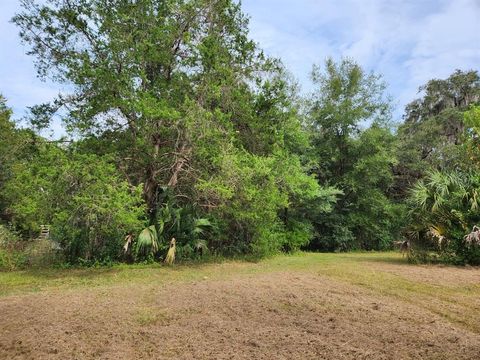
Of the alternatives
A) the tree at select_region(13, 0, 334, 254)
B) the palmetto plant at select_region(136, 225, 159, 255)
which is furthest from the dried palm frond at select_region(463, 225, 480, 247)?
the palmetto plant at select_region(136, 225, 159, 255)

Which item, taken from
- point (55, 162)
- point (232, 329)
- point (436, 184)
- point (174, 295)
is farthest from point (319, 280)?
point (55, 162)

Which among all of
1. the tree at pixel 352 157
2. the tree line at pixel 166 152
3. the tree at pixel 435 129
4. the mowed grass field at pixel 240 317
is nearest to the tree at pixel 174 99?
the tree line at pixel 166 152

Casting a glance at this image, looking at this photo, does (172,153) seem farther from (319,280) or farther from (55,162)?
(319,280)

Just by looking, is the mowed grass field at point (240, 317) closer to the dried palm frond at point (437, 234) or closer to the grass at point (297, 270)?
the grass at point (297, 270)

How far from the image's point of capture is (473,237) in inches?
407

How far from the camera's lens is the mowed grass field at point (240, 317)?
12.9ft

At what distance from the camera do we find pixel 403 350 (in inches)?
151

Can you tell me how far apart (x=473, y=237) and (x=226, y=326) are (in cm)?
852

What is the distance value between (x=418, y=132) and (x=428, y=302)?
1879 centimetres

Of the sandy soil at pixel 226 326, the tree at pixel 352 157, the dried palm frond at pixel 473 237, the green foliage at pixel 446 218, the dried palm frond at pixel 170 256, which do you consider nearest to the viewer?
the sandy soil at pixel 226 326

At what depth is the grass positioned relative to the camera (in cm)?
601

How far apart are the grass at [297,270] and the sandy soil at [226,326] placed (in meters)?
0.42

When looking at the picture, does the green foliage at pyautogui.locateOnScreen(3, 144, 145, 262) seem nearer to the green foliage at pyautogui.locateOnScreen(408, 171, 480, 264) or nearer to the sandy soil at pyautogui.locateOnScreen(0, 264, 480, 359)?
the sandy soil at pyautogui.locateOnScreen(0, 264, 480, 359)

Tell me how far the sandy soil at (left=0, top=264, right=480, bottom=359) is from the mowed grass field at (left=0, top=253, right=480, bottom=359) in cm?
1
